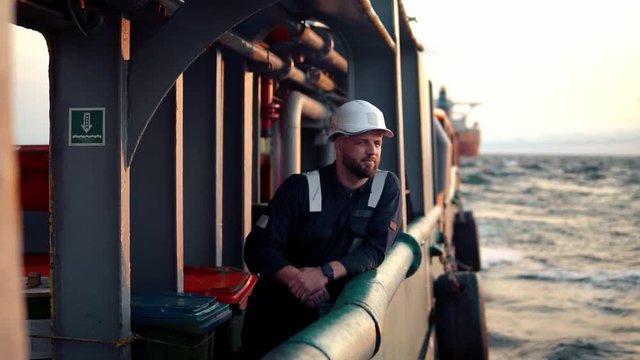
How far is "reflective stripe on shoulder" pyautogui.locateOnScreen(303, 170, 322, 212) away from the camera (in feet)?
12.7

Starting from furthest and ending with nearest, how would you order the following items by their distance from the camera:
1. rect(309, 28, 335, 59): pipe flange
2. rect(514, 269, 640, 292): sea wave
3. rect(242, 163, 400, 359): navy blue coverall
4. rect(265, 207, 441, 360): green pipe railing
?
rect(514, 269, 640, 292): sea wave < rect(309, 28, 335, 59): pipe flange < rect(242, 163, 400, 359): navy blue coverall < rect(265, 207, 441, 360): green pipe railing

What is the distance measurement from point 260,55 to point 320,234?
3.35 m

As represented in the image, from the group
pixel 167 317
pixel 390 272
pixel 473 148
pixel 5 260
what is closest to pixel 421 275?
pixel 390 272

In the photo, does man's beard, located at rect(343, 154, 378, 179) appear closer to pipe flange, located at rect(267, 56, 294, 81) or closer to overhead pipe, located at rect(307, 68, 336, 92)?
pipe flange, located at rect(267, 56, 294, 81)

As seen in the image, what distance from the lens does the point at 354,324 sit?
298cm

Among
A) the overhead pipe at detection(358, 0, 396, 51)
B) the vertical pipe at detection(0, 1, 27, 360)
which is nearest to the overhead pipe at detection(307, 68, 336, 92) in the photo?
the overhead pipe at detection(358, 0, 396, 51)

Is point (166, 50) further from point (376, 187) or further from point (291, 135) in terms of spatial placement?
point (291, 135)

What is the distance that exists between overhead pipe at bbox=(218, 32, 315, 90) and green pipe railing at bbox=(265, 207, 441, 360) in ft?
6.82

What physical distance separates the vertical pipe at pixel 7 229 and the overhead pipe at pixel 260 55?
4168mm

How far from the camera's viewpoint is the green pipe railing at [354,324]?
2.54 m

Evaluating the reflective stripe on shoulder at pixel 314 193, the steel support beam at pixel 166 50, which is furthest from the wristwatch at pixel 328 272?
the steel support beam at pixel 166 50

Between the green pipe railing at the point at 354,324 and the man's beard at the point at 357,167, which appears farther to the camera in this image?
the man's beard at the point at 357,167

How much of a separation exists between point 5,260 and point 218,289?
4069 mm

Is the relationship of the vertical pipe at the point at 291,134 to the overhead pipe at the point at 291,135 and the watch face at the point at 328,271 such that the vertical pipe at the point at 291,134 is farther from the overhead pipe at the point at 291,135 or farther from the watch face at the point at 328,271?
the watch face at the point at 328,271
